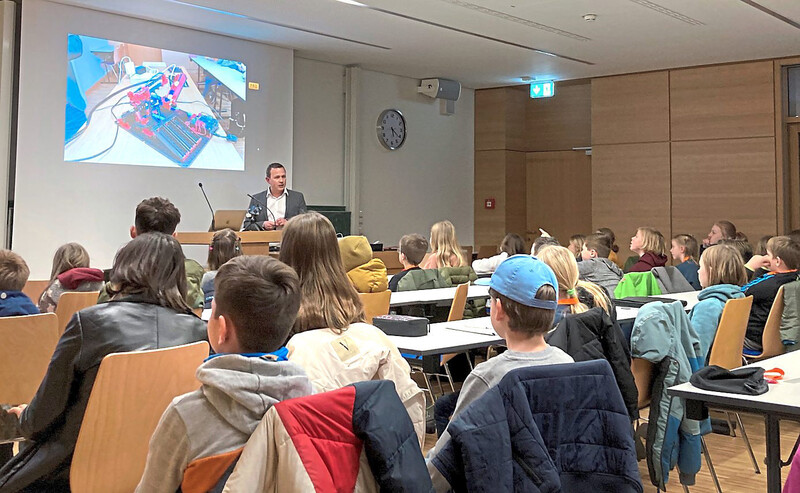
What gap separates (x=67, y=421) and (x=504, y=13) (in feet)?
22.2

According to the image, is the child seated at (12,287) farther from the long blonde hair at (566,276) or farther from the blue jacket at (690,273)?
the blue jacket at (690,273)

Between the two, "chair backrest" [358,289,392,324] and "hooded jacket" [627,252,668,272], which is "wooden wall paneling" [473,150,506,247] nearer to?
"hooded jacket" [627,252,668,272]

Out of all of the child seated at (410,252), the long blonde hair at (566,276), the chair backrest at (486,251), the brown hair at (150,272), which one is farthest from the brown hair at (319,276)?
the chair backrest at (486,251)

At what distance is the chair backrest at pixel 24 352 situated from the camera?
3.05 m

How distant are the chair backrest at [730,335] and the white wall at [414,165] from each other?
23.7ft

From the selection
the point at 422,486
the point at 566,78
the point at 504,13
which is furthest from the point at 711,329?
the point at 566,78

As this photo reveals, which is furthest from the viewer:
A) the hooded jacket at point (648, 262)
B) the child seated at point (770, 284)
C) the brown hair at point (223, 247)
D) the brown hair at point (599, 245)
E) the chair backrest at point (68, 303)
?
the hooded jacket at point (648, 262)

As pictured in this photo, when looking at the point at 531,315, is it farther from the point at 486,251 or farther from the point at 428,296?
the point at 486,251

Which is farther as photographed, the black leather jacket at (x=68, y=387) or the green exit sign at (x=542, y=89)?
the green exit sign at (x=542, y=89)

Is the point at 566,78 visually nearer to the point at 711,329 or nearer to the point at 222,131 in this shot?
the point at 222,131

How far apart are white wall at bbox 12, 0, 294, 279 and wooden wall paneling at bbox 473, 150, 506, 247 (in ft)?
15.2

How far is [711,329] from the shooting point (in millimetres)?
4102

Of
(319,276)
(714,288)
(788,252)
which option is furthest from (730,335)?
(319,276)

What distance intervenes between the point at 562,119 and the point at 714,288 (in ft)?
28.6
